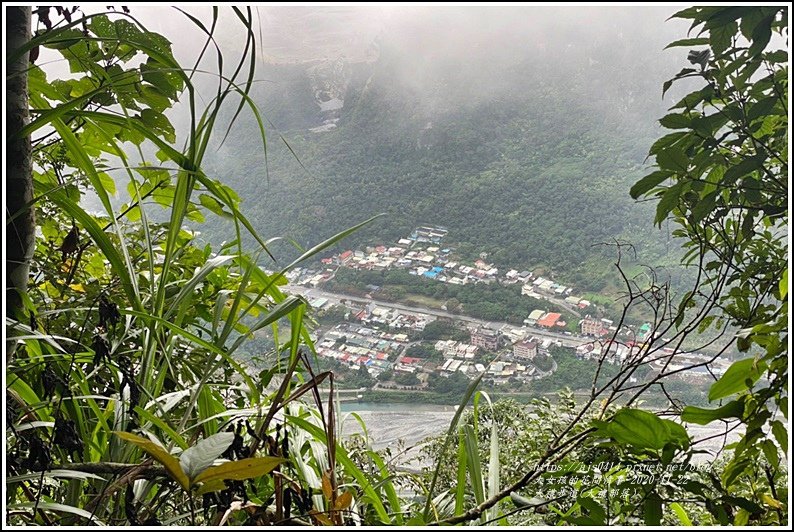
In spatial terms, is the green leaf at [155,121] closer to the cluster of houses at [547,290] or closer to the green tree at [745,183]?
the green tree at [745,183]

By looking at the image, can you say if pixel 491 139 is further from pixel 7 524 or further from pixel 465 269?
pixel 7 524

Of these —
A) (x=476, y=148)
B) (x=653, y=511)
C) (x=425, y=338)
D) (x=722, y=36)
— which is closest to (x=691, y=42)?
(x=722, y=36)

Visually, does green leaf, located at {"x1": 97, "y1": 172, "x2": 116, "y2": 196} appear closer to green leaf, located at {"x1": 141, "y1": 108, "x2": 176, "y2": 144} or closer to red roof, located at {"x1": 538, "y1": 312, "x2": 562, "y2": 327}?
green leaf, located at {"x1": 141, "y1": 108, "x2": 176, "y2": 144}

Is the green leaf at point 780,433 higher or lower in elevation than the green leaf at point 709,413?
lower

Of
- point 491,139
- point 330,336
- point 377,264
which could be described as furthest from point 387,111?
point 330,336

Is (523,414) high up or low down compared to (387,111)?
down

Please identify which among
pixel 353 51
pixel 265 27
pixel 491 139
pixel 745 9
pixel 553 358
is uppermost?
pixel 353 51

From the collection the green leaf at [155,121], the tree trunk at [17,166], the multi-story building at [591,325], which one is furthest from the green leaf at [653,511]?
the multi-story building at [591,325]

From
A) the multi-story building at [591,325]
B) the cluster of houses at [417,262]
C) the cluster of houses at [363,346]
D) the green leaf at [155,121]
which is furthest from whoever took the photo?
the cluster of houses at [417,262]

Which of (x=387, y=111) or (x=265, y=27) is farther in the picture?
(x=387, y=111)
